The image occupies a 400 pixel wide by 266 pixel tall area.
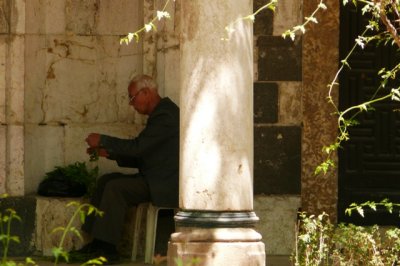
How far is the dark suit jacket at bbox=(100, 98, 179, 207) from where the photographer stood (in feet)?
28.8

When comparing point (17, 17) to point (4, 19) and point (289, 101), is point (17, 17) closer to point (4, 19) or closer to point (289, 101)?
point (4, 19)

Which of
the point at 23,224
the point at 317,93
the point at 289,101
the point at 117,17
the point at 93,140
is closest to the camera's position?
the point at 93,140

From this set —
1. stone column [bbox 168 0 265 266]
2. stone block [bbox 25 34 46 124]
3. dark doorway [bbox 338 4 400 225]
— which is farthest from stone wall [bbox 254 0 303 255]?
stone column [bbox 168 0 265 266]

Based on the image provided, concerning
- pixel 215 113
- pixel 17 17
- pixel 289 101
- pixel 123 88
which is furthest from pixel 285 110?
pixel 215 113

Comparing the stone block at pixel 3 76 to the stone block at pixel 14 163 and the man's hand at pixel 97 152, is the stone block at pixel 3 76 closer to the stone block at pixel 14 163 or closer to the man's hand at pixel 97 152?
the stone block at pixel 14 163

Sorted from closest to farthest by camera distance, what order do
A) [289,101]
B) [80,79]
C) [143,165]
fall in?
1. [143,165]
2. [289,101]
3. [80,79]

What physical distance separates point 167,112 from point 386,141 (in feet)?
6.38

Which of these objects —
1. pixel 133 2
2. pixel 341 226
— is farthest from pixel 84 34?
pixel 341 226

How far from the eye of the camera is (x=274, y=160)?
30.5 feet

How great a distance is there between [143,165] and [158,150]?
0.62 feet

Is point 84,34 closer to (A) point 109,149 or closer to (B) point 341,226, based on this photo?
(A) point 109,149

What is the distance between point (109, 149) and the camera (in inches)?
347

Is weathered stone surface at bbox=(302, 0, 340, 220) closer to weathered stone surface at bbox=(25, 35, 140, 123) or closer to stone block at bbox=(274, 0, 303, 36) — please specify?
stone block at bbox=(274, 0, 303, 36)

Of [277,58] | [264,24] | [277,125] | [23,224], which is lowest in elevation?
[23,224]
